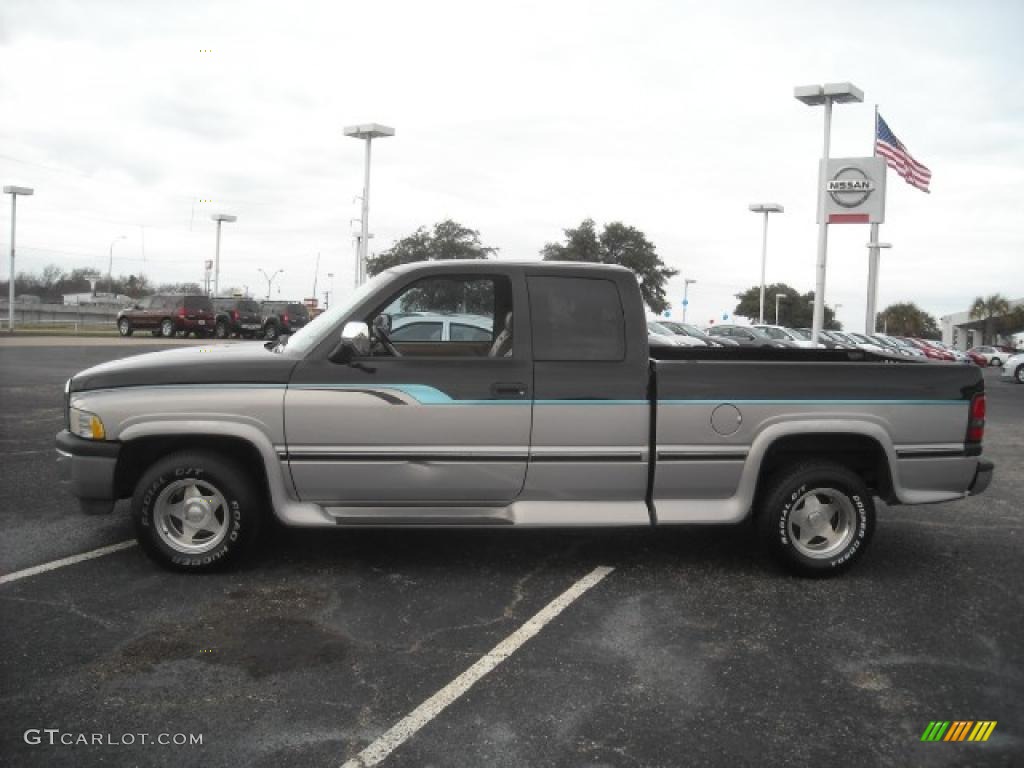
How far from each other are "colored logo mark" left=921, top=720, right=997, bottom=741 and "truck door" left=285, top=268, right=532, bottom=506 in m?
2.42

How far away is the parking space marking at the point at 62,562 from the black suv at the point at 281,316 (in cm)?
3083

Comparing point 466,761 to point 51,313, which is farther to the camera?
point 51,313

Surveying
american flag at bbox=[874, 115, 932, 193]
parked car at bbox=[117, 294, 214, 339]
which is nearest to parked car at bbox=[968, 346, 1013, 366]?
american flag at bbox=[874, 115, 932, 193]

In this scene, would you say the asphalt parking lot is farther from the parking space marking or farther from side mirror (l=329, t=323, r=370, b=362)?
side mirror (l=329, t=323, r=370, b=362)

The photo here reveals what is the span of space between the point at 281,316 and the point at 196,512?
1284 inches

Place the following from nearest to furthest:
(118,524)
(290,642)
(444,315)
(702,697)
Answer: (702,697) < (290,642) < (444,315) < (118,524)

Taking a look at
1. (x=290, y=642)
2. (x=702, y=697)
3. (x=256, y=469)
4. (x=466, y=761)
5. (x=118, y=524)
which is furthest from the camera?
(x=118, y=524)

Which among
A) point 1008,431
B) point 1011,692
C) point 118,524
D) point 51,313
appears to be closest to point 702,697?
point 1011,692

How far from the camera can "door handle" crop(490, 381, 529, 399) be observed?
5109 mm

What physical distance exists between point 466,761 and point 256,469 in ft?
8.74

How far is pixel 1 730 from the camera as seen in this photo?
3.36 meters

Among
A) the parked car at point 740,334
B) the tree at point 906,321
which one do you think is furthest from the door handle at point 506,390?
the tree at point 906,321

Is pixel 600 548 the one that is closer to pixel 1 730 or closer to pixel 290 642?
pixel 290 642

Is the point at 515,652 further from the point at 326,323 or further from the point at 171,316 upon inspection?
the point at 171,316
